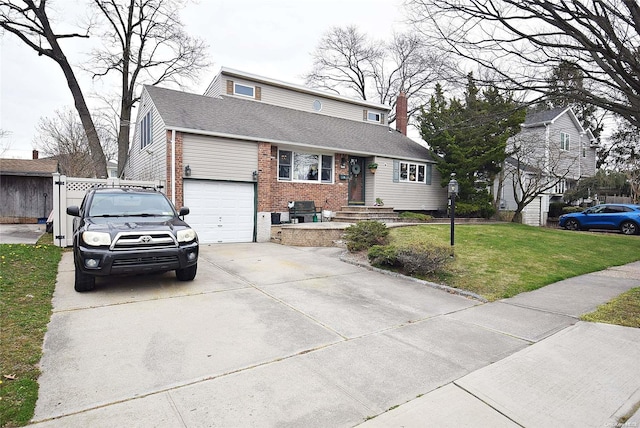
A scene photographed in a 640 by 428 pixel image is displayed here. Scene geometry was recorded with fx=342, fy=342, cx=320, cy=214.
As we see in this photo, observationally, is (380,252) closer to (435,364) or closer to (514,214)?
(435,364)

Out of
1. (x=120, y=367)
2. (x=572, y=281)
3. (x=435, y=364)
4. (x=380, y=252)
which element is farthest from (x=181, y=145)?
(x=572, y=281)

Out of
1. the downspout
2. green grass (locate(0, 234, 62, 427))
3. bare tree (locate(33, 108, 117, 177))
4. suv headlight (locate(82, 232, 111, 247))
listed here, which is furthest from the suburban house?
bare tree (locate(33, 108, 117, 177))

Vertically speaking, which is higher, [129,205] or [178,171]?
[178,171]

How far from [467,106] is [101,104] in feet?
80.3

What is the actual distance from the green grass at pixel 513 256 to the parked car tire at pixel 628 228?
11.1 feet

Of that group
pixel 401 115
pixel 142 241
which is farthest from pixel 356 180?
pixel 142 241

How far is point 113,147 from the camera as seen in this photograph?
102 feet

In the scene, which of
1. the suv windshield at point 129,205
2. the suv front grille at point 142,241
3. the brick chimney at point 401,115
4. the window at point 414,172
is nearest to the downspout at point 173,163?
the suv windshield at point 129,205

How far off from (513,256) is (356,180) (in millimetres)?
8645

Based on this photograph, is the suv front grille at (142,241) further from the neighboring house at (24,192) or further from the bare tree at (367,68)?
the bare tree at (367,68)

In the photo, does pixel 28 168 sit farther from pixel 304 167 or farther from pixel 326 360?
pixel 326 360

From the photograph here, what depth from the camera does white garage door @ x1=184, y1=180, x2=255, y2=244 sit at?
11.7 meters

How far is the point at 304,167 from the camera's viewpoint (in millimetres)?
14836

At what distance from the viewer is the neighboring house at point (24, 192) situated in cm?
1777
